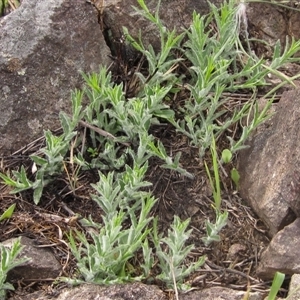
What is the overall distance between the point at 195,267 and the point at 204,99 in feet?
2.49

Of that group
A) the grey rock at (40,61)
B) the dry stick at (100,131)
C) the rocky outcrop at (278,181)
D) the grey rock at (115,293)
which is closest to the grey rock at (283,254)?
the rocky outcrop at (278,181)

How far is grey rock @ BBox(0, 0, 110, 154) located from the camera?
8.86 feet

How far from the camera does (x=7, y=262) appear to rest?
2184mm

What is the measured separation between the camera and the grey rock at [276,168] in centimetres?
238

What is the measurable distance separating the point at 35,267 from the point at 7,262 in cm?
15

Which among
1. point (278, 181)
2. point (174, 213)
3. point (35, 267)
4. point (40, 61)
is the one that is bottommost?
point (35, 267)

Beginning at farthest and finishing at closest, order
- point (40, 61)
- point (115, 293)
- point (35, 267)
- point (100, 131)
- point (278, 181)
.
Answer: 1. point (40, 61)
2. point (100, 131)
3. point (278, 181)
4. point (35, 267)
5. point (115, 293)

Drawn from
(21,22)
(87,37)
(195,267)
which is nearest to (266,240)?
(195,267)

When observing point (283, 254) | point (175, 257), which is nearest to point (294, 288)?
point (283, 254)

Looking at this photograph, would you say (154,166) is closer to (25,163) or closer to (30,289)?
(25,163)

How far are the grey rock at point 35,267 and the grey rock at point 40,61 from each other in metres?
0.55

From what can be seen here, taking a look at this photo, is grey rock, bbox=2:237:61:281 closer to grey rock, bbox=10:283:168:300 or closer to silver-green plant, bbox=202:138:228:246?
grey rock, bbox=10:283:168:300

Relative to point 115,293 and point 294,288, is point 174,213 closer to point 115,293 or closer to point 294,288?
point 115,293

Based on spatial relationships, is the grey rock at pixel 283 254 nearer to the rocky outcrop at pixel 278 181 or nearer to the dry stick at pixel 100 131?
the rocky outcrop at pixel 278 181
